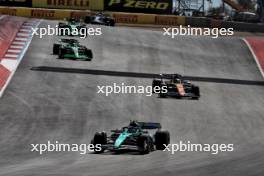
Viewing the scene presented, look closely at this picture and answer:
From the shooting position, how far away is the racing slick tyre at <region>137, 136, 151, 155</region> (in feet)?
60.0

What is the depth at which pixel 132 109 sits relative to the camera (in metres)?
Answer: 26.6

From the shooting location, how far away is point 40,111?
82.2 ft

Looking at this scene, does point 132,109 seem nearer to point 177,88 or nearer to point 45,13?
point 177,88

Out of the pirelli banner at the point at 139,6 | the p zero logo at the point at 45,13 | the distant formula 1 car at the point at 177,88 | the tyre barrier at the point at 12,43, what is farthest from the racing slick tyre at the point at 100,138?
the pirelli banner at the point at 139,6

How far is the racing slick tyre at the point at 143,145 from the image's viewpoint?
1830cm

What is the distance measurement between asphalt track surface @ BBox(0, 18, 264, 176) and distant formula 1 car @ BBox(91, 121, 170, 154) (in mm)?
379

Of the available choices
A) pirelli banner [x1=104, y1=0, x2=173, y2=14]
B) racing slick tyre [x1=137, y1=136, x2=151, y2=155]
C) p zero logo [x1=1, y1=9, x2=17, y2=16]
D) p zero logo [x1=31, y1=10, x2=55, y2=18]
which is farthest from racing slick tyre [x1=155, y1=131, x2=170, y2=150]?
pirelli banner [x1=104, y1=0, x2=173, y2=14]

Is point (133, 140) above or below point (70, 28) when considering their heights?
above

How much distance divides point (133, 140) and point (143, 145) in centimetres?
49

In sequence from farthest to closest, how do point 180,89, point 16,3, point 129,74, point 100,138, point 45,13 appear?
point 16,3 < point 45,13 < point 129,74 < point 180,89 < point 100,138

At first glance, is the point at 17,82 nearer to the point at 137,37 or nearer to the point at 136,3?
the point at 137,37

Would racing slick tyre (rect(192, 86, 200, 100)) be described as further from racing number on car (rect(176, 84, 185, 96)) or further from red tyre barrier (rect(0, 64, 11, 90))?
red tyre barrier (rect(0, 64, 11, 90))

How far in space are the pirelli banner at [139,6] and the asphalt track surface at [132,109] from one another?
19857mm

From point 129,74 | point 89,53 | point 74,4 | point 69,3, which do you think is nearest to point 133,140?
point 129,74
